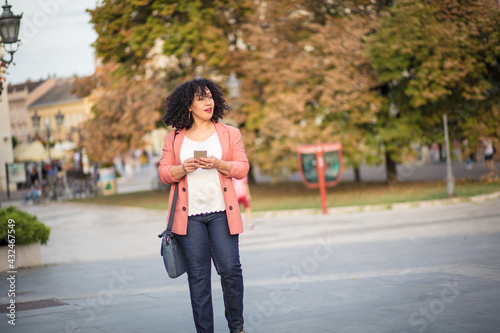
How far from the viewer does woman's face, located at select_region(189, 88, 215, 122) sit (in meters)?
5.01

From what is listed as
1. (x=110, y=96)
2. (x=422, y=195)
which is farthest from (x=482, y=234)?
(x=110, y=96)

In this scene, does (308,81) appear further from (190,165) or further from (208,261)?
(190,165)

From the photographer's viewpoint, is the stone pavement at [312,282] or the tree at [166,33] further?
the tree at [166,33]

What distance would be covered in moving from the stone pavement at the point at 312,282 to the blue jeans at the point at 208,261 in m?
0.68

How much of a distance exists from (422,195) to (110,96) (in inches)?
628

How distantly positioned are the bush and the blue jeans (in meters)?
6.29

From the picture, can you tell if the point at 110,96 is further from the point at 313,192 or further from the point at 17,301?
the point at 17,301

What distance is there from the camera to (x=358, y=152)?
2550cm

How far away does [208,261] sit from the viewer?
16.2 feet

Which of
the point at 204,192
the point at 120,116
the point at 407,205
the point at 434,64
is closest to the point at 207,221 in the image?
the point at 204,192

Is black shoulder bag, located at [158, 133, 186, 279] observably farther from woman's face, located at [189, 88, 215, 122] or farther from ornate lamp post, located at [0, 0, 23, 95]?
ornate lamp post, located at [0, 0, 23, 95]

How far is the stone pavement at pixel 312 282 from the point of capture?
18.7 feet

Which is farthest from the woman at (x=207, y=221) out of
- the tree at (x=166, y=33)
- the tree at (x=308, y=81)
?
the tree at (x=166, y=33)

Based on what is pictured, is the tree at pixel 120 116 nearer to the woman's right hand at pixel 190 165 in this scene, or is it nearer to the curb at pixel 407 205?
the curb at pixel 407 205
